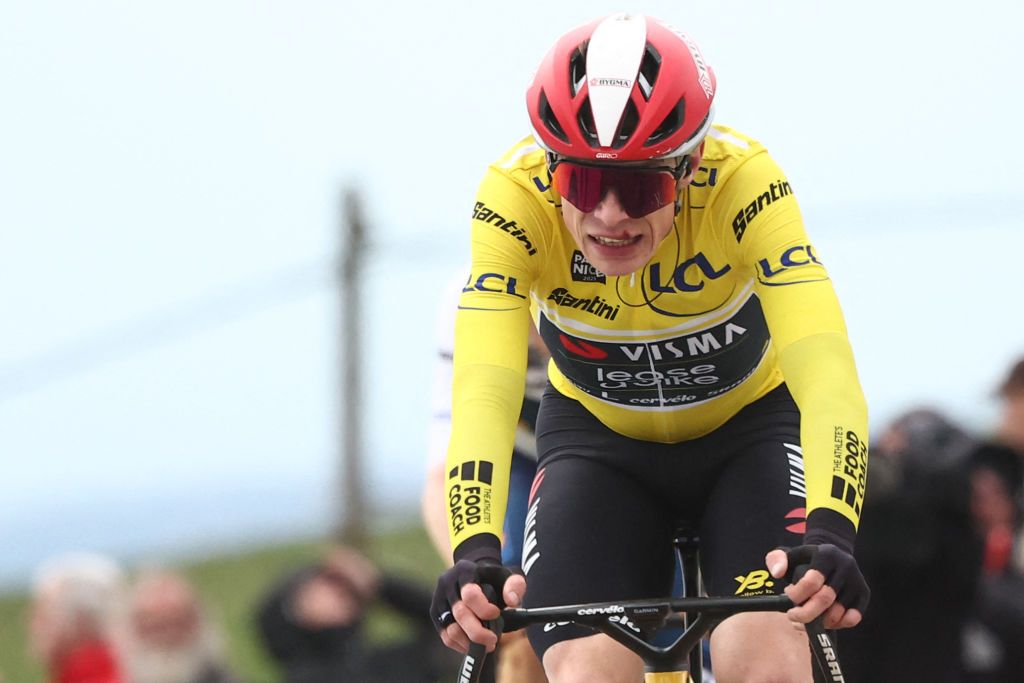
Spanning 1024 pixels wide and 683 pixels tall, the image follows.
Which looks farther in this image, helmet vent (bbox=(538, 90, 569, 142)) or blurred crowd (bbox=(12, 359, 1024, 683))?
blurred crowd (bbox=(12, 359, 1024, 683))

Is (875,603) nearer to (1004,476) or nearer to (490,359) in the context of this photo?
(1004,476)

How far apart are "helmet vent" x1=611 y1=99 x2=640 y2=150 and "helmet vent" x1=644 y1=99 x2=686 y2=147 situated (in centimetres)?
Result: 5

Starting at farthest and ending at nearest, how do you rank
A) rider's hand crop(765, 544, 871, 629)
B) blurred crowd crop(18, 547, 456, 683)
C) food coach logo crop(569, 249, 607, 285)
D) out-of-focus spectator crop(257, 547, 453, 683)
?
out-of-focus spectator crop(257, 547, 453, 683) → blurred crowd crop(18, 547, 456, 683) → food coach logo crop(569, 249, 607, 285) → rider's hand crop(765, 544, 871, 629)

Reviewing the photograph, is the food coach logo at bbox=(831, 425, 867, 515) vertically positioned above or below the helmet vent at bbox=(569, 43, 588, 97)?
below

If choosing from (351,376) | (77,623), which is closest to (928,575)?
(77,623)

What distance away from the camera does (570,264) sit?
4.91 m

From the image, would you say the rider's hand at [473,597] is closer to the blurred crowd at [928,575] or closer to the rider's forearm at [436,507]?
the rider's forearm at [436,507]

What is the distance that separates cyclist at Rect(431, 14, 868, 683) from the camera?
4.44 m

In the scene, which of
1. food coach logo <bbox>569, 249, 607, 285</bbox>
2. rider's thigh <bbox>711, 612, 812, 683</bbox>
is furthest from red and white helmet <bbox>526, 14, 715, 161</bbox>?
rider's thigh <bbox>711, 612, 812, 683</bbox>

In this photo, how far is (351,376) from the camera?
46.3ft

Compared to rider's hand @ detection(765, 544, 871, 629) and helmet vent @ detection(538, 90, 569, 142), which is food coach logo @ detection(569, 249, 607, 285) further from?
rider's hand @ detection(765, 544, 871, 629)

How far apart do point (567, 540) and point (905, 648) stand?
268 centimetres

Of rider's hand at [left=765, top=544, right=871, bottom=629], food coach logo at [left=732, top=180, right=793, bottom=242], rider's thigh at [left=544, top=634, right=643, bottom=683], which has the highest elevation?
food coach logo at [left=732, top=180, right=793, bottom=242]

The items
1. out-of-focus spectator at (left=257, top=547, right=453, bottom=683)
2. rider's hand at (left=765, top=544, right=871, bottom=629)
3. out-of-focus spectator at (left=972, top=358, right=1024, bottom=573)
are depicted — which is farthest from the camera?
out-of-focus spectator at (left=257, top=547, right=453, bottom=683)
